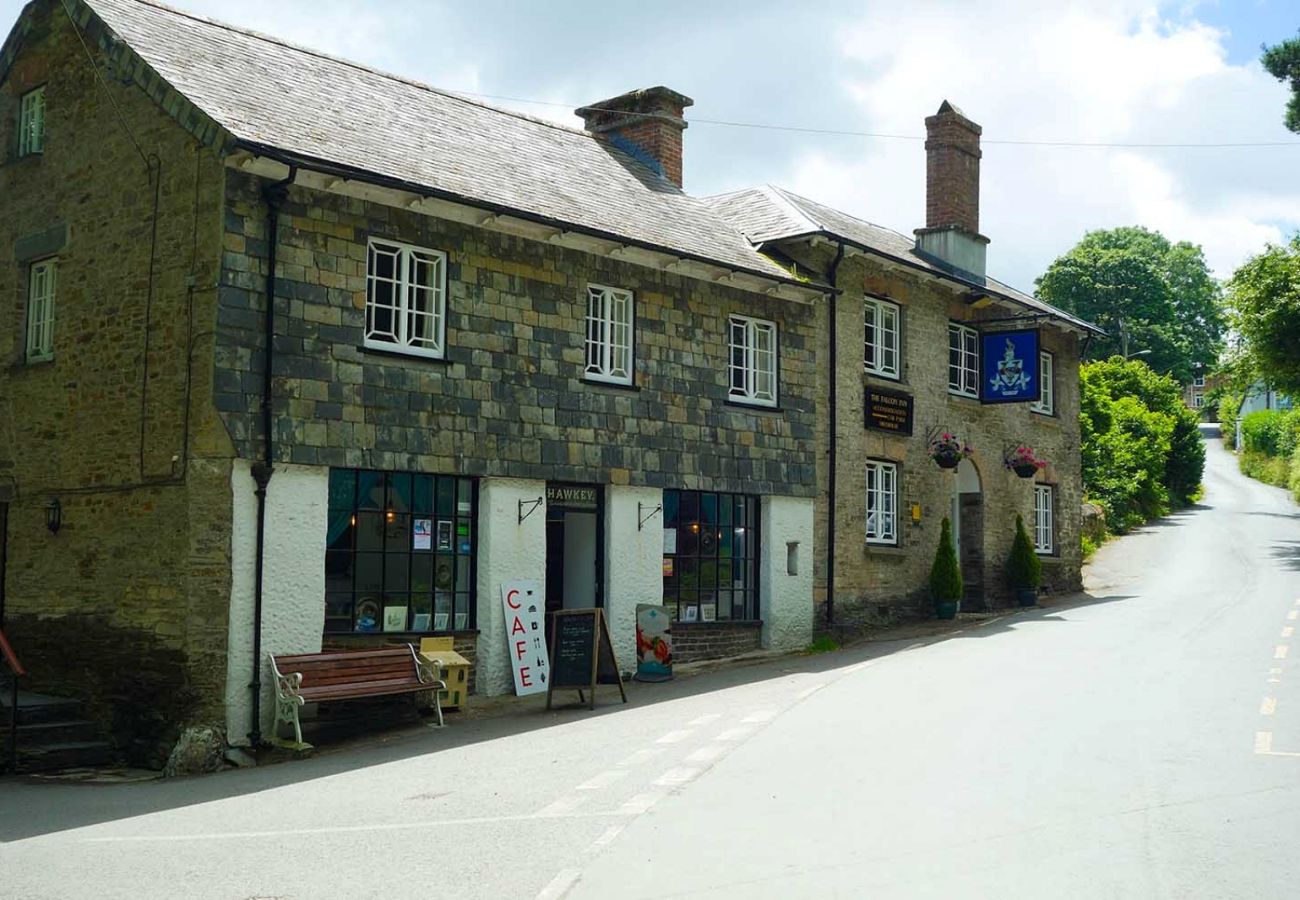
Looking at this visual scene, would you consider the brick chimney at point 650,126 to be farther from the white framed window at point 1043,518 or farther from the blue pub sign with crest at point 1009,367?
the white framed window at point 1043,518

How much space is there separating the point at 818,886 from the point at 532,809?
2877 mm

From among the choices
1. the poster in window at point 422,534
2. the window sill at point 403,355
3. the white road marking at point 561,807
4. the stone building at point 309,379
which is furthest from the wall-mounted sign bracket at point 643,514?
the white road marking at point 561,807

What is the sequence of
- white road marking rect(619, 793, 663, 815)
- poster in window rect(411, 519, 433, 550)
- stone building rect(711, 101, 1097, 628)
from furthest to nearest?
1. stone building rect(711, 101, 1097, 628)
2. poster in window rect(411, 519, 433, 550)
3. white road marking rect(619, 793, 663, 815)

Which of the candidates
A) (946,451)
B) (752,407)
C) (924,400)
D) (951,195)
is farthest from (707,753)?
(951,195)

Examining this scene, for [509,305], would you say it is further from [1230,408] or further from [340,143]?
[1230,408]

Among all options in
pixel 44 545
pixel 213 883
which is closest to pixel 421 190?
pixel 44 545

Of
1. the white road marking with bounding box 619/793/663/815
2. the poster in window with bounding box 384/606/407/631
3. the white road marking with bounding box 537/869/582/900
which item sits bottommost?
the white road marking with bounding box 537/869/582/900

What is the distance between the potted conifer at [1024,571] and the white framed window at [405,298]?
14.6 meters

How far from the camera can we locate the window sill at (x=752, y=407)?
1988 centimetres

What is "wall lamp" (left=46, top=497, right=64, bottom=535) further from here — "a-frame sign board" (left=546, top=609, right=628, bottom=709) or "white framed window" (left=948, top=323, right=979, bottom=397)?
"white framed window" (left=948, top=323, right=979, bottom=397)

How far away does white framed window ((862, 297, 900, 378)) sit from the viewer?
22969 mm

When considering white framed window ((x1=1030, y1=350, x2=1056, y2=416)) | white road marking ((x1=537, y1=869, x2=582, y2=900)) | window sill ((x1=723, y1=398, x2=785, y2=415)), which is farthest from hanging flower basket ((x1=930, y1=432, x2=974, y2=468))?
white road marking ((x1=537, y1=869, x2=582, y2=900))

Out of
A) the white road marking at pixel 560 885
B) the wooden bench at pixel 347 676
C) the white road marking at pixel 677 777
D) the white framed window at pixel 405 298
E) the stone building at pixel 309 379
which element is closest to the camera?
the white road marking at pixel 560 885

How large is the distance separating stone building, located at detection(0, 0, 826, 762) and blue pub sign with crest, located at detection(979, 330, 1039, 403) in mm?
7083
